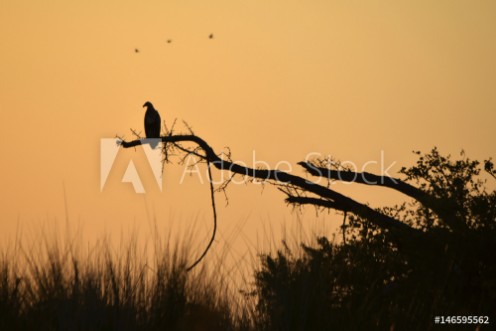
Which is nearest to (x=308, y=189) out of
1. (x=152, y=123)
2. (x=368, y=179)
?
(x=368, y=179)

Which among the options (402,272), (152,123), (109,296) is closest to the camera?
(109,296)

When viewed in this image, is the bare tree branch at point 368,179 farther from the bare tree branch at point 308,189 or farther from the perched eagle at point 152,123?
the perched eagle at point 152,123

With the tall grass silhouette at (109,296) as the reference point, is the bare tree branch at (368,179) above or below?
above

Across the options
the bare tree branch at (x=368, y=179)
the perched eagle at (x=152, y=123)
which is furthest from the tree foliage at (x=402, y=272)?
the perched eagle at (x=152, y=123)

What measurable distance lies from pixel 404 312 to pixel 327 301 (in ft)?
5.03

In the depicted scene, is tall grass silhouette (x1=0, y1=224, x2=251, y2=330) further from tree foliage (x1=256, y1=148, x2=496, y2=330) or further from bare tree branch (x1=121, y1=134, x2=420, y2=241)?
bare tree branch (x1=121, y1=134, x2=420, y2=241)

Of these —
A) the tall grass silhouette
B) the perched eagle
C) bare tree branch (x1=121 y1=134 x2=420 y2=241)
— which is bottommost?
the tall grass silhouette

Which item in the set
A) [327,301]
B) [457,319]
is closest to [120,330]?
[327,301]

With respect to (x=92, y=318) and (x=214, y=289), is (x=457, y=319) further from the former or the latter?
(x=92, y=318)

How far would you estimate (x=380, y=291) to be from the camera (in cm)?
1228

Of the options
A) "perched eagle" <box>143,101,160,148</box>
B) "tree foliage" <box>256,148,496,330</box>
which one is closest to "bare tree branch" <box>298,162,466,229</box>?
"tree foliage" <box>256,148,496,330</box>

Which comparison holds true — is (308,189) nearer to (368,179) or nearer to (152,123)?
(368,179)

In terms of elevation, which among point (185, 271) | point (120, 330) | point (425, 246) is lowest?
point (120, 330)

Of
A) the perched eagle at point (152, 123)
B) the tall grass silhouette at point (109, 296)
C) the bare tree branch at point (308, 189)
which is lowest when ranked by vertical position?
the tall grass silhouette at point (109, 296)
